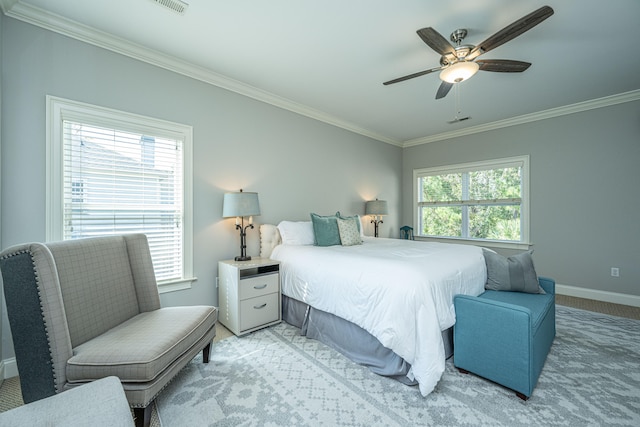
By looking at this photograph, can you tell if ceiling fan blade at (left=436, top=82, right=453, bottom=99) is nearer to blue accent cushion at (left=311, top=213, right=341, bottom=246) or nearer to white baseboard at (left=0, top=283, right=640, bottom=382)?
blue accent cushion at (left=311, top=213, right=341, bottom=246)

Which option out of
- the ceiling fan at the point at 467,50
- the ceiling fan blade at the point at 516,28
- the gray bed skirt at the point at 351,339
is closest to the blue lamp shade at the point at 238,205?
the gray bed skirt at the point at 351,339

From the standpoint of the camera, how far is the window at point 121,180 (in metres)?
2.05

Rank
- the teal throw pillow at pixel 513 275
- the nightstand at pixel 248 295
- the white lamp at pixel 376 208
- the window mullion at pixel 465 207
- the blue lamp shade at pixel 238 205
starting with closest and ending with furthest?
the teal throw pillow at pixel 513 275, the nightstand at pixel 248 295, the blue lamp shade at pixel 238 205, the white lamp at pixel 376 208, the window mullion at pixel 465 207

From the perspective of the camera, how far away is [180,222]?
2674 mm

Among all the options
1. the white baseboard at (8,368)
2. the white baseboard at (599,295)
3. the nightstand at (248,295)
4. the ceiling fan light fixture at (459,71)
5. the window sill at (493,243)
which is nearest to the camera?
the white baseboard at (8,368)

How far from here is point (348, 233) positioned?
10.6 ft

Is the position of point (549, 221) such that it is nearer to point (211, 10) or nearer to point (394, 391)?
point (394, 391)

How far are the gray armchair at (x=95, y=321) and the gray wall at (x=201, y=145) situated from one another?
27.1 inches

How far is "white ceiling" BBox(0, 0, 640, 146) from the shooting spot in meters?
1.93

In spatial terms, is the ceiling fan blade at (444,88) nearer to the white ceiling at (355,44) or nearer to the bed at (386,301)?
the white ceiling at (355,44)

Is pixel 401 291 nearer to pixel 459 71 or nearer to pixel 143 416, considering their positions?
pixel 143 416

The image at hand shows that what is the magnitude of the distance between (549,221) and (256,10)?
4.69 meters

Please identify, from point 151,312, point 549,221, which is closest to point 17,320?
point 151,312

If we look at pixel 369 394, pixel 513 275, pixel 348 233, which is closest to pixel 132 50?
pixel 348 233
